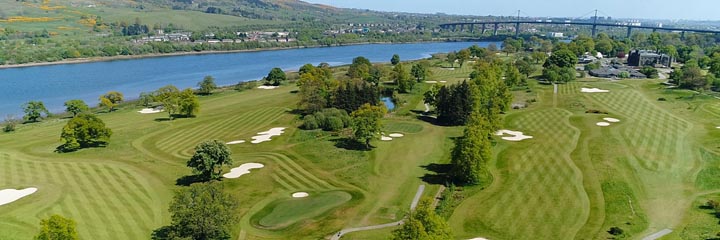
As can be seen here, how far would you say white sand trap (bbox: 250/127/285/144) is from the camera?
69688 millimetres

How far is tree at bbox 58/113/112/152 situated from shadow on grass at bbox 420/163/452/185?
143 feet

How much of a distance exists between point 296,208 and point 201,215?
12.4m

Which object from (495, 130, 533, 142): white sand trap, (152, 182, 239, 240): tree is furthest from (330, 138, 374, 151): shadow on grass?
(152, 182, 239, 240): tree

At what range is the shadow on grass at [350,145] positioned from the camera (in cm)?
6438

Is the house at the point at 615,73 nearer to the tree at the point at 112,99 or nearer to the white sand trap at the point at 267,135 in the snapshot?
the white sand trap at the point at 267,135

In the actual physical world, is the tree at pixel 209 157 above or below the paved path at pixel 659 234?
above

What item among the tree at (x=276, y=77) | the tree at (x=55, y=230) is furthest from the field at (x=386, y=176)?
the tree at (x=276, y=77)

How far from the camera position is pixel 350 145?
217ft

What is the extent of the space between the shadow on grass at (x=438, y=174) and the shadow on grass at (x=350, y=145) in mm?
10440

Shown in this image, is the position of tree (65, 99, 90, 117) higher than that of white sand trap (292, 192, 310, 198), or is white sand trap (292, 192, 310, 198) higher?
tree (65, 99, 90, 117)

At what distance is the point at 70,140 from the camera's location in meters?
62.8

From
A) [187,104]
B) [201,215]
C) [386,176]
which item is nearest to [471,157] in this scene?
[386,176]

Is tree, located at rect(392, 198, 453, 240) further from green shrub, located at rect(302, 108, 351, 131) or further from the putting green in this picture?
green shrub, located at rect(302, 108, 351, 131)

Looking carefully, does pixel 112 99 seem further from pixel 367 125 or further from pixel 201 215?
pixel 201 215
